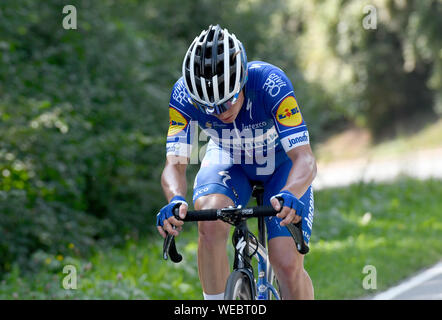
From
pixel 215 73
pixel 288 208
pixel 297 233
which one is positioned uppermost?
pixel 215 73

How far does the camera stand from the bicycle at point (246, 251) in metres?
3.43

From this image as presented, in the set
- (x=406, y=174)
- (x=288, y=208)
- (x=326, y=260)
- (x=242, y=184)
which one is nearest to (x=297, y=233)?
(x=288, y=208)

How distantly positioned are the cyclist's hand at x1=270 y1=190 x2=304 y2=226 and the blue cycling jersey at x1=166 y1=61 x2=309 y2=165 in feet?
1.95

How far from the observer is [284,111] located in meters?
3.95

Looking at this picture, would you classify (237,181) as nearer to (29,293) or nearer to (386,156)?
(29,293)

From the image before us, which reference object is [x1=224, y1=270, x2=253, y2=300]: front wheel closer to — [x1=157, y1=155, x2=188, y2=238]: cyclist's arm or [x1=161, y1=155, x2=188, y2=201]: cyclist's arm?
[x1=157, y1=155, x2=188, y2=238]: cyclist's arm

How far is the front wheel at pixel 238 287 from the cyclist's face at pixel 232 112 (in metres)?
0.98

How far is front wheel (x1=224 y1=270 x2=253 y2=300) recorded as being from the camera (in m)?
3.36

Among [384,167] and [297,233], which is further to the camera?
[384,167]

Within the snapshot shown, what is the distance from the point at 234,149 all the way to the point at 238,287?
1205 mm

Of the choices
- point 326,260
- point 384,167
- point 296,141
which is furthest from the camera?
point 384,167

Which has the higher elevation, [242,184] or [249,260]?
[242,184]

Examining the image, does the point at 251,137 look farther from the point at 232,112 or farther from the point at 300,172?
the point at 300,172

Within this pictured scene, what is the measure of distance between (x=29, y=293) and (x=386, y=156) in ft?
77.4
